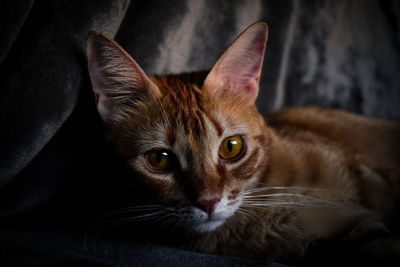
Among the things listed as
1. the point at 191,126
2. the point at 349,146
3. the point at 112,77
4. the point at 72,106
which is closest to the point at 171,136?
the point at 191,126

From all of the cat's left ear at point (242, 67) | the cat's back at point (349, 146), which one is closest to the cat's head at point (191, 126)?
the cat's left ear at point (242, 67)

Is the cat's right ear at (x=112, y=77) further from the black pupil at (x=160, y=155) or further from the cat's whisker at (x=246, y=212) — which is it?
the cat's whisker at (x=246, y=212)

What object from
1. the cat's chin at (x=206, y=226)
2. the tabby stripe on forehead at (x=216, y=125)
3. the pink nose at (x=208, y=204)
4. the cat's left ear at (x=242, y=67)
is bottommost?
the cat's chin at (x=206, y=226)

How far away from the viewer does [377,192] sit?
1074mm

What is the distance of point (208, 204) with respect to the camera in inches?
31.9

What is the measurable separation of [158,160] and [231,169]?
221 mm

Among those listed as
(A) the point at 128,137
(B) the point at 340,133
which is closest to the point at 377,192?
(B) the point at 340,133

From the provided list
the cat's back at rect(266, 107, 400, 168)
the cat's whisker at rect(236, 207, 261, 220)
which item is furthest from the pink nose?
the cat's back at rect(266, 107, 400, 168)

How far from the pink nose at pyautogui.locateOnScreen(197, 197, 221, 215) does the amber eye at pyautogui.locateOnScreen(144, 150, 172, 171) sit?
17 cm

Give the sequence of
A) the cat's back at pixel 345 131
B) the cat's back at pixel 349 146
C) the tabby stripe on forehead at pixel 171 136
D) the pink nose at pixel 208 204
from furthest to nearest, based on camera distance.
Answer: the cat's back at pixel 345 131 → the cat's back at pixel 349 146 → the tabby stripe on forehead at pixel 171 136 → the pink nose at pixel 208 204

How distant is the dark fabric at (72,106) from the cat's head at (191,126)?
0.38 feet

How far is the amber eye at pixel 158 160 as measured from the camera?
0.92m

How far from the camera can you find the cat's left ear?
3.20 feet

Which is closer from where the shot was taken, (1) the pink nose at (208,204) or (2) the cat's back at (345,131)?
(1) the pink nose at (208,204)
